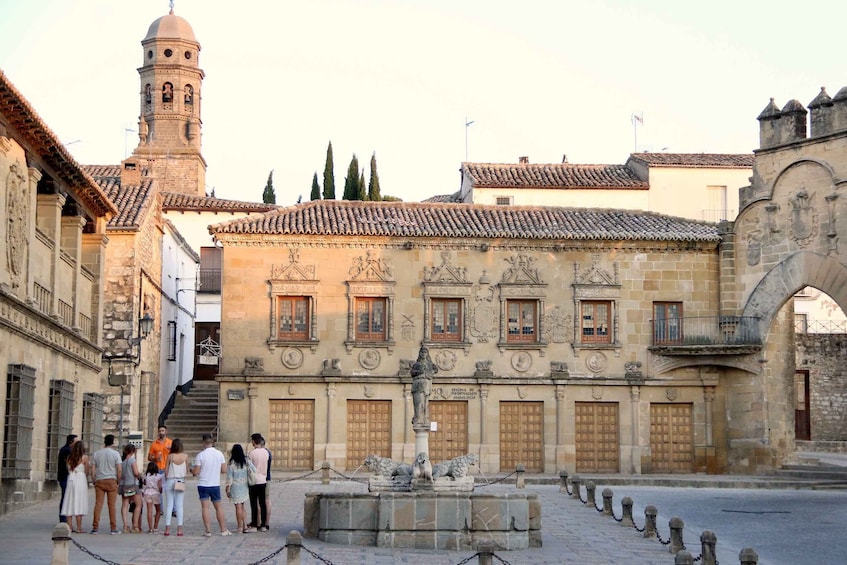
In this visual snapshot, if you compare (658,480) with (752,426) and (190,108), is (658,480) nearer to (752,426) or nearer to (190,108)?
(752,426)

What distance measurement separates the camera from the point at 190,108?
200 ft

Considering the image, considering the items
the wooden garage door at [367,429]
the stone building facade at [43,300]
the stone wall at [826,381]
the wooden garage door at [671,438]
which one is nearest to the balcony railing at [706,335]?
the wooden garage door at [671,438]

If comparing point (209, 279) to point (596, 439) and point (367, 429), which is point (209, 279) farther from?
point (596, 439)

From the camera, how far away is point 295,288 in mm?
36781

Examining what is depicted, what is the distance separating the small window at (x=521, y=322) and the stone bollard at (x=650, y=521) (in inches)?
682

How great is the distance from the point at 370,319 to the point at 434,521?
19007mm

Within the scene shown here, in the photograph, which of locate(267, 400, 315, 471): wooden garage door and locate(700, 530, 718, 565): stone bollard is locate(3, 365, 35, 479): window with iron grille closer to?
locate(700, 530, 718, 565): stone bollard

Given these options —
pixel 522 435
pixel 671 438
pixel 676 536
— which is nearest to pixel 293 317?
pixel 522 435

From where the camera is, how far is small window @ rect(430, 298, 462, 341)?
37.2 m

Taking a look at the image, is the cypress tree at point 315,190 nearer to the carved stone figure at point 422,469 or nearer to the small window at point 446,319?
the small window at point 446,319

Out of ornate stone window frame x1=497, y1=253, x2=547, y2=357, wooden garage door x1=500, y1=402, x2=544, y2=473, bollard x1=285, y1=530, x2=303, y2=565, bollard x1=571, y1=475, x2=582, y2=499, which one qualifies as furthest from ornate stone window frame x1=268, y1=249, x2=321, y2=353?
bollard x1=285, y1=530, x2=303, y2=565

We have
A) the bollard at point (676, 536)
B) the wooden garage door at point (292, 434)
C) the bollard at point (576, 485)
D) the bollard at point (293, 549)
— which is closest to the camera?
the bollard at point (293, 549)

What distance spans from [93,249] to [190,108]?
3067cm

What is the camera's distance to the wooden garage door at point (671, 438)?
122 ft
